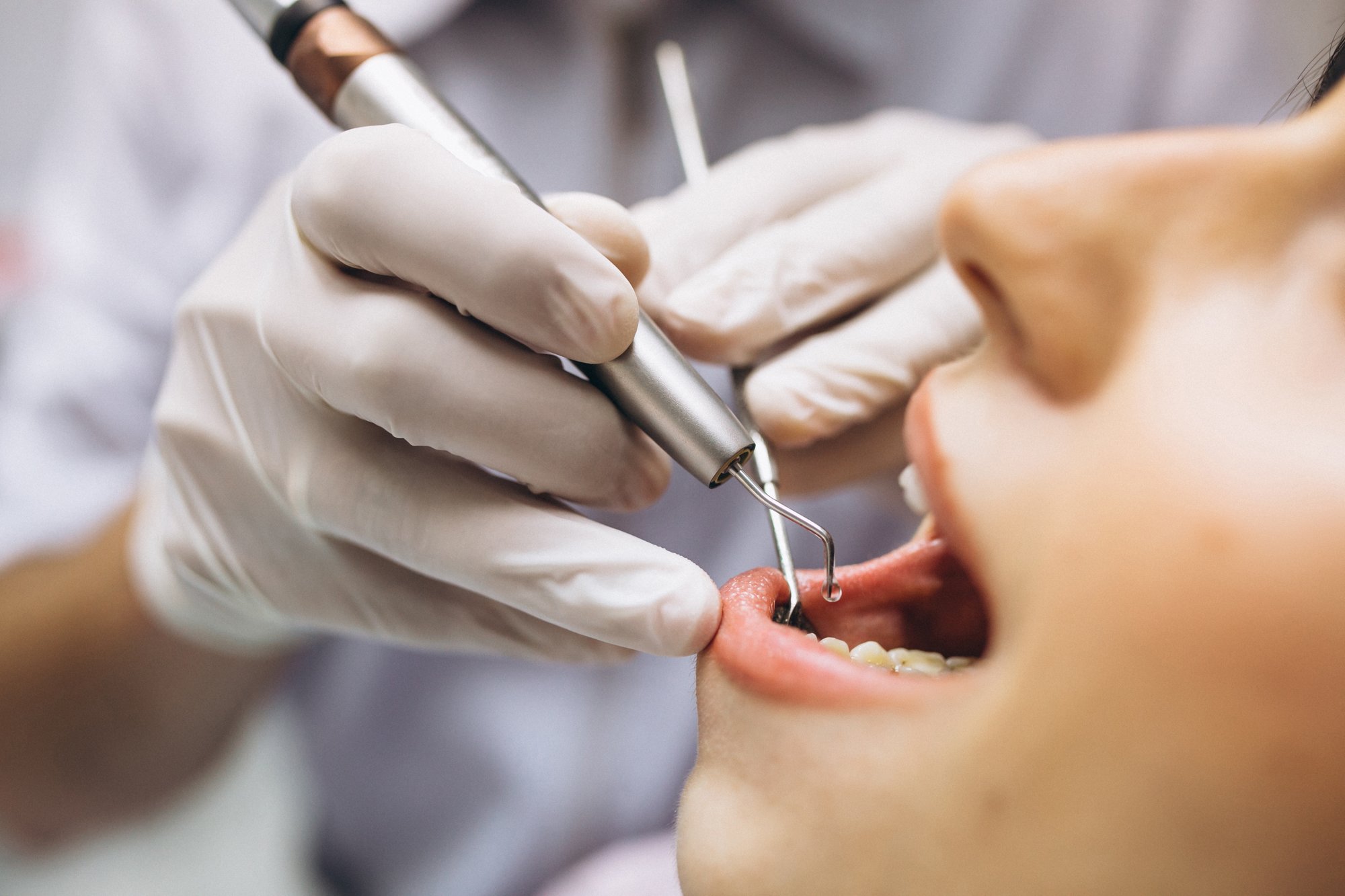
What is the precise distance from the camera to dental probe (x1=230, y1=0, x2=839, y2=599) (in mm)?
604

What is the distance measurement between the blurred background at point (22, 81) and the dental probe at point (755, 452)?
94 cm

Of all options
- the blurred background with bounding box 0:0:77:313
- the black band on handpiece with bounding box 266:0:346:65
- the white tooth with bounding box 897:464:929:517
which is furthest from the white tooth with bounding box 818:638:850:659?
the blurred background with bounding box 0:0:77:313

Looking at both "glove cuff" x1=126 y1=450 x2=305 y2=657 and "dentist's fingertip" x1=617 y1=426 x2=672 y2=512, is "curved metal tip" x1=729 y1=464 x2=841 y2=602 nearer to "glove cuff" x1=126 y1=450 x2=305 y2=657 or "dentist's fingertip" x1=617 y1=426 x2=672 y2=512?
"dentist's fingertip" x1=617 y1=426 x2=672 y2=512

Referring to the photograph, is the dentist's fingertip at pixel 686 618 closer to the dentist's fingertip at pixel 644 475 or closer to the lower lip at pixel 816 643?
the lower lip at pixel 816 643

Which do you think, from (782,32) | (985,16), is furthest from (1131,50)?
(782,32)

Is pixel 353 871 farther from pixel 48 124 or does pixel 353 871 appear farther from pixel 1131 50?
pixel 1131 50

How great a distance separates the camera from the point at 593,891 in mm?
1043

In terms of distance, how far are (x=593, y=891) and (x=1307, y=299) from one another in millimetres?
892

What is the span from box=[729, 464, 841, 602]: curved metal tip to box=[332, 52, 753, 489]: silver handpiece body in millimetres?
18

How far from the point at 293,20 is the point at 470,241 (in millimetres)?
243

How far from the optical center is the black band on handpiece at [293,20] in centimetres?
69

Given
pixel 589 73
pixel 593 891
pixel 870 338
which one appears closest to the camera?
pixel 870 338

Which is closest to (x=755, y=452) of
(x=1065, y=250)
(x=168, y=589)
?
(x=1065, y=250)

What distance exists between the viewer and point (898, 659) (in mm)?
607
